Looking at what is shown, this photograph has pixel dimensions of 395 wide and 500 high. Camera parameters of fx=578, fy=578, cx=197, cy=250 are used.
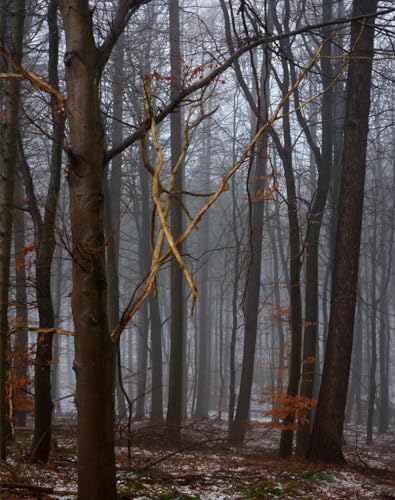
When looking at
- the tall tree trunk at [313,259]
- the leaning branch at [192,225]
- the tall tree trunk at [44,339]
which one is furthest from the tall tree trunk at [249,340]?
the leaning branch at [192,225]

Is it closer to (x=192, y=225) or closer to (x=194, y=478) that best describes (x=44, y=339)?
(x=194, y=478)

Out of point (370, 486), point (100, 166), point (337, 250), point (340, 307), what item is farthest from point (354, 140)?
point (100, 166)

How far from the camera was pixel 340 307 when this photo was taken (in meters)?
10.0

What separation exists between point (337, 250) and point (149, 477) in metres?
5.49

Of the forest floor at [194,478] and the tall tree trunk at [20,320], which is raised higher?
the tall tree trunk at [20,320]

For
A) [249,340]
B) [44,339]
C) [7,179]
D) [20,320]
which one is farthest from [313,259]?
[7,179]

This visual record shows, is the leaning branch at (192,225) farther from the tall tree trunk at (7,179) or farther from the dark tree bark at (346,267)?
the dark tree bark at (346,267)

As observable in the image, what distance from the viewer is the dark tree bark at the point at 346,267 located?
9633mm

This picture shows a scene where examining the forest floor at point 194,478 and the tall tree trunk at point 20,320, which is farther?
the tall tree trunk at point 20,320

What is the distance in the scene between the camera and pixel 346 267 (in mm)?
10023

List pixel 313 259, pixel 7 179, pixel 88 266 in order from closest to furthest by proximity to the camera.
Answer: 1. pixel 88 266
2. pixel 7 179
3. pixel 313 259

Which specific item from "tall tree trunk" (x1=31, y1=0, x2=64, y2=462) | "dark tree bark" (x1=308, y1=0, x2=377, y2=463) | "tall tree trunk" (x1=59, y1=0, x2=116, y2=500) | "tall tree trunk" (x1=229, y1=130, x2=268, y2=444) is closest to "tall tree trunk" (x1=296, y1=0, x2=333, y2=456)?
"dark tree bark" (x1=308, y1=0, x2=377, y2=463)

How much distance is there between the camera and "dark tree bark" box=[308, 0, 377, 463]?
31.6 feet

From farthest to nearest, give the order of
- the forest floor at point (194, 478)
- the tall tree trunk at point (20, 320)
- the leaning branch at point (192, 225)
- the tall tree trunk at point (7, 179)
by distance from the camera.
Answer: the tall tree trunk at point (20, 320)
the forest floor at point (194, 478)
the tall tree trunk at point (7, 179)
the leaning branch at point (192, 225)
